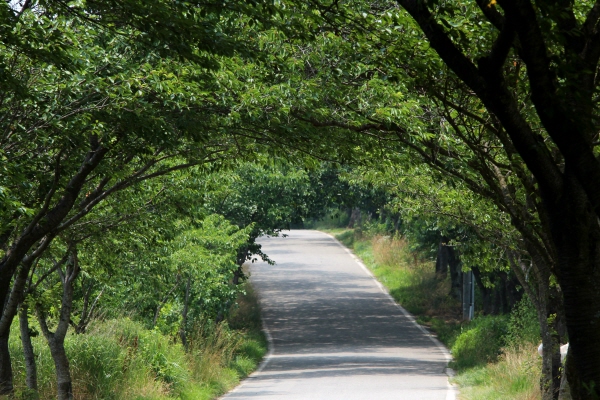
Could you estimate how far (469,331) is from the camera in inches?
974

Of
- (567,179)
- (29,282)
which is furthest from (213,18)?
(29,282)

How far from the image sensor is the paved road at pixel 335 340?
18.6 m

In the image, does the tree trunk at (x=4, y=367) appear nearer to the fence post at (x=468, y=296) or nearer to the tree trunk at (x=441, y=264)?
the fence post at (x=468, y=296)

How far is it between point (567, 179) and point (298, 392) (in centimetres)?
1336

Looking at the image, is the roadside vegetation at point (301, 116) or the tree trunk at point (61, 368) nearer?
the roadside vegetation at point (301, 116)

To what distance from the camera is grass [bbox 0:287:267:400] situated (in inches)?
575

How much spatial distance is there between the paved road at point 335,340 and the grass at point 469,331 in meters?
0.64

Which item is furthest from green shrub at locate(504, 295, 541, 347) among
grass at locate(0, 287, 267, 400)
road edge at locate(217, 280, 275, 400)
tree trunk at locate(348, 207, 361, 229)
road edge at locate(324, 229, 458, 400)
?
tree trunk at locate(348, 207, 361, 229)

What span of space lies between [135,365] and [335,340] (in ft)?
47.3

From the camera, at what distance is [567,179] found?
16.8 feet

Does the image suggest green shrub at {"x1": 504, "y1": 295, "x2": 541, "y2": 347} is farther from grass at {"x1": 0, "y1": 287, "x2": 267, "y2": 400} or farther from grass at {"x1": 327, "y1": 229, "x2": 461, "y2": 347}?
grass at {"x1": 327, "y1": 229, "x2": 461, "y2": 347}

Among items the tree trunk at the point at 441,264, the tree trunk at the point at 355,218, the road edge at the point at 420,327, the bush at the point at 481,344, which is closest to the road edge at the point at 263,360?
the road edge at the point at 420,327

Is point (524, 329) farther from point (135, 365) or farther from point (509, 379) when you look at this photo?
point (135, 365)

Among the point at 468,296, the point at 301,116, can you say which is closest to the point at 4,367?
the point at 301,116
